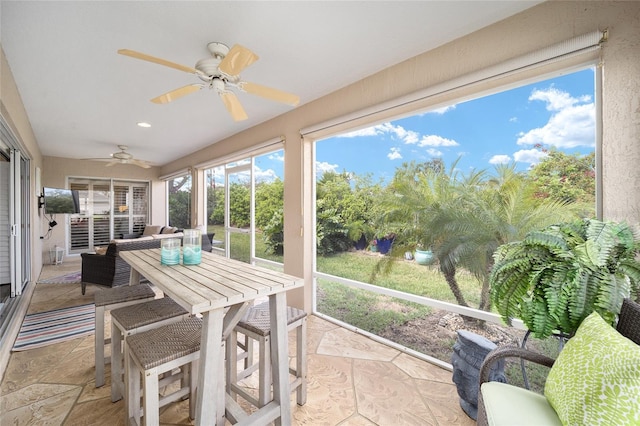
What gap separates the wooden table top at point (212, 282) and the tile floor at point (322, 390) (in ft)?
2.82

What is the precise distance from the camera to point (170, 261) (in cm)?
167

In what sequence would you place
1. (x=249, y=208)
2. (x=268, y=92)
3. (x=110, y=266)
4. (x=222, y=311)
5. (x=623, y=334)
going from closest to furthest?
(x=623, y=334)
(x=222, y=311)
(x=268, y=92)
(x=110, y=266)
(x=249, y=208)

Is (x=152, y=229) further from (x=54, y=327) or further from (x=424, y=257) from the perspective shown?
(x=424, y=257)

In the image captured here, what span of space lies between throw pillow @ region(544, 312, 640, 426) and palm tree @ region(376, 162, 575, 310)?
2.98 ft

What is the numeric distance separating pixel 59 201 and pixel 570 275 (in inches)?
281

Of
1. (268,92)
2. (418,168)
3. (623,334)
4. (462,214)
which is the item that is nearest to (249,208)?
(268,92)

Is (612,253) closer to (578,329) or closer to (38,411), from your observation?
(578,329)

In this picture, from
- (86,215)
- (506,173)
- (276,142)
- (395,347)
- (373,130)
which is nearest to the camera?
(506,173)

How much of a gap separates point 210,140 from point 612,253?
478 centimetres

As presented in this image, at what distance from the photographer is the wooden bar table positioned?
113 centimetres

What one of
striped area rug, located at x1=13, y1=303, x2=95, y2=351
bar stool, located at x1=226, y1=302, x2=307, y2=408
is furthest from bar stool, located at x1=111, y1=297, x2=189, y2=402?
striped area rug, located at x1=13, y1=303, x2=95, y2=351

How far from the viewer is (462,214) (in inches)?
78.2

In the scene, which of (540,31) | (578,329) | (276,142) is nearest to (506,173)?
(540,31)

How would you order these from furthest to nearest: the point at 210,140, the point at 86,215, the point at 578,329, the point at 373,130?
the point at 86,215 < the point at 210,140 < the point at 373,130 < the point at 578,329
